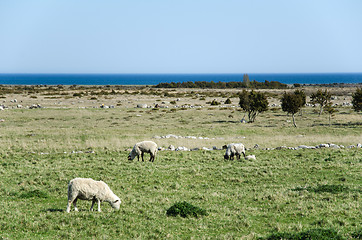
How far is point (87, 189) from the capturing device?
1275 centimetres

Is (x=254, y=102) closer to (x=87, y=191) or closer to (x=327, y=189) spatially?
(x=327, y=189)

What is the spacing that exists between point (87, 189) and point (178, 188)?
6128mm

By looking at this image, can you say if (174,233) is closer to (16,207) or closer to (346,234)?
(346,234)

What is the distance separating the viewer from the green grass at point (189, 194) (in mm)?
11758

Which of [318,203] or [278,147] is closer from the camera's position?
[318,203]

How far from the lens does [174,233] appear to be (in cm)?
1155

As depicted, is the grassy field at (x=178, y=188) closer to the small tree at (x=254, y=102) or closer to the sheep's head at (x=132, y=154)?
the sheep's head at (x=132, y=154)

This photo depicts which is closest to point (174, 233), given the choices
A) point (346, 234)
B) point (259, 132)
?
point (346, 234)

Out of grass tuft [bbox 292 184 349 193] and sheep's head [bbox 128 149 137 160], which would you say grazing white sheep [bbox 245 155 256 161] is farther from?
sheep's head [bbox 128 149 137 160]

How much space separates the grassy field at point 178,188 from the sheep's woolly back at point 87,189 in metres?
0.61

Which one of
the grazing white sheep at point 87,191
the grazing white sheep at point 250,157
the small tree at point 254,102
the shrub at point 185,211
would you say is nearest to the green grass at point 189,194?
the shrub at point 185,211

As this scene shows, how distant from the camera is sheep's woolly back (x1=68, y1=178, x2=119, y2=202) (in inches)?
498

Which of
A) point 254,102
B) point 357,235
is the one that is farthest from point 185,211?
point 254,102

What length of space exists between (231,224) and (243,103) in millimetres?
42603
